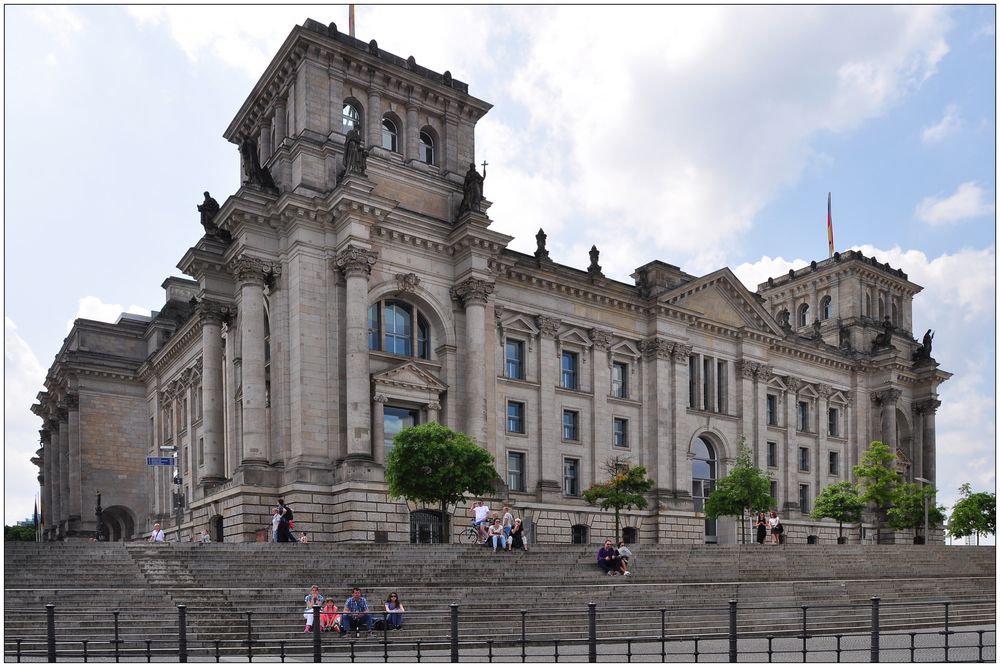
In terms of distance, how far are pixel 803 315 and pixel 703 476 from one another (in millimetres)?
26596

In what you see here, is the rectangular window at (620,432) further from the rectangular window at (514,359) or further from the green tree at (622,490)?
the green tree at (622,490)

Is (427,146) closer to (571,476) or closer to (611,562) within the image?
(571,476)

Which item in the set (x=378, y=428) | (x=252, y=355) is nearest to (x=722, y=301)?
(x=378, y=428)

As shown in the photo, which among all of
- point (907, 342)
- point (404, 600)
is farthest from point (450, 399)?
point (907, 342)

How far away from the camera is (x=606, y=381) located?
171ft

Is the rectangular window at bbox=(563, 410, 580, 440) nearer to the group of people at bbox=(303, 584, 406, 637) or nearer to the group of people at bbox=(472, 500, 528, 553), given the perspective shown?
the group of people at bbox=(472, 500, 528, 553)

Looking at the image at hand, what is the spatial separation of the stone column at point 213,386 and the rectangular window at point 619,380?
20.3 meters

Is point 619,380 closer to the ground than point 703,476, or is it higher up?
higher up

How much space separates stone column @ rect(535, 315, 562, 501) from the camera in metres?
48.4

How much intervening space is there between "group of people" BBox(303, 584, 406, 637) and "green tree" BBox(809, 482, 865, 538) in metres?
40.6

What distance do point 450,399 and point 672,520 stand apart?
15470 millimetres

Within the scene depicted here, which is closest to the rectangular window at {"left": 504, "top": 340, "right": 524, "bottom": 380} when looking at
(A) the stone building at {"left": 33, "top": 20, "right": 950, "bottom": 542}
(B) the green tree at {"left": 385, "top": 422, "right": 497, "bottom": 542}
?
(A) the stone building at {"left": 33, "top": 20, "right": 950, "bottom": 542}

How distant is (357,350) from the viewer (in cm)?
4016

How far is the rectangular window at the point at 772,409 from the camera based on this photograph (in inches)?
2429
